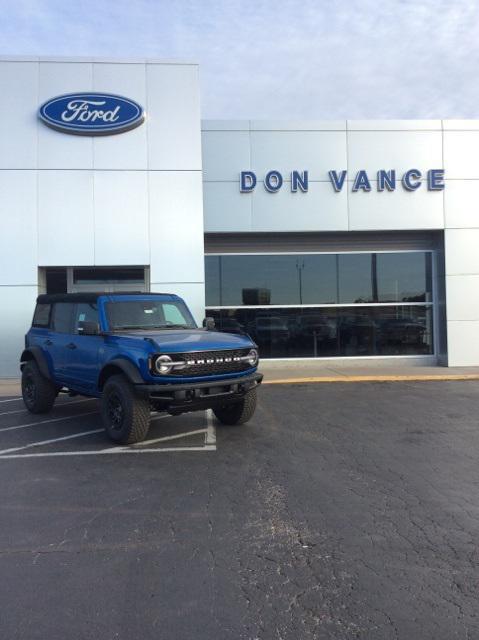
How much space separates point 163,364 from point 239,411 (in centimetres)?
185

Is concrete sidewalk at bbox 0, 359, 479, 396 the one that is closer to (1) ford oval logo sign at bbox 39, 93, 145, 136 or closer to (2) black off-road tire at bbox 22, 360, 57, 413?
(2) black off-road tire at bbox 22, 360, 57, 413

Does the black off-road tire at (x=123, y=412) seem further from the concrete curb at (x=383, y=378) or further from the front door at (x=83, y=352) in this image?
the concrete curb at (x=383, y=378)

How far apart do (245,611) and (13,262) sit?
12.7m

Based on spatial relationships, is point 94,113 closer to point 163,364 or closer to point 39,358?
point 39,358

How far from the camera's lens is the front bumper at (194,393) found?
6266 mm

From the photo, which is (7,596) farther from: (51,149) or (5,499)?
(51,149)

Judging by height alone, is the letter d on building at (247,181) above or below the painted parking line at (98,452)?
above

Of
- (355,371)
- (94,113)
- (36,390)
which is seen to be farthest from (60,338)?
(355,371)

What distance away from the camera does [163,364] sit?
629 centimetres

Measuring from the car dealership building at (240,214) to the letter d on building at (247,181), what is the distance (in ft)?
0.14

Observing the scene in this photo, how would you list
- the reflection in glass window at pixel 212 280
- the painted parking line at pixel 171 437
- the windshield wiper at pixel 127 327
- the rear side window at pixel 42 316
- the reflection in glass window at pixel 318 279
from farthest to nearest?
the reflection in glass window at pixel 318 279 < the reflection in glass window at pixel 212 280 < the rear side window at pixel 42 316 < the windshield wiper at pixel 127 327 < the painted parking line at pixel 171 437

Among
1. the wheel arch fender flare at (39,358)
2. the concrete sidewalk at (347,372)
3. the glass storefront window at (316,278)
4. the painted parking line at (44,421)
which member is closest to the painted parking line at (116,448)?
the painted parking line at (44,421)

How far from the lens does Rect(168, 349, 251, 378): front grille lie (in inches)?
253

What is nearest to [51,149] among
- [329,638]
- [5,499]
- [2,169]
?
[2,169]
